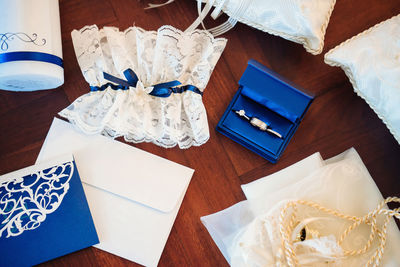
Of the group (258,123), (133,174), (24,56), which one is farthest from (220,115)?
(24,56)

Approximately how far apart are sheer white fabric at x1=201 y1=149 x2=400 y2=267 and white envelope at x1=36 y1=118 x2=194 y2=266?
0.29 ft

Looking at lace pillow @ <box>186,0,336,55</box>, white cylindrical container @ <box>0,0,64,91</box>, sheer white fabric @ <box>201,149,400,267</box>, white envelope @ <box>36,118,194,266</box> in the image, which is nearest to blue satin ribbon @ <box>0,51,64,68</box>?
white cylindrical container @ <box>0,0,64,91</box>

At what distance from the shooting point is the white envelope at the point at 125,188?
26.5 inches

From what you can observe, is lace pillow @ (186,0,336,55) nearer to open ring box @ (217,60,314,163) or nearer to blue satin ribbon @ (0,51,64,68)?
open ring box @ (217,60,314,163)

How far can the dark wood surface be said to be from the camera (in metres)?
0.68

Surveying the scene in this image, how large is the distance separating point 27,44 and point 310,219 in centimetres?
56

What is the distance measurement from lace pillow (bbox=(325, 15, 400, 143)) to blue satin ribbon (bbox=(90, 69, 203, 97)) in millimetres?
278

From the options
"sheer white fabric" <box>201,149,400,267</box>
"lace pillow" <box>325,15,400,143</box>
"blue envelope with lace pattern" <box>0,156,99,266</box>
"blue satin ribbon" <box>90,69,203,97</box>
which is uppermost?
"lace pillow" <box>325,15,400,143</box>

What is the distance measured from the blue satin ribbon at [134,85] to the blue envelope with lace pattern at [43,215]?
0.16 meters

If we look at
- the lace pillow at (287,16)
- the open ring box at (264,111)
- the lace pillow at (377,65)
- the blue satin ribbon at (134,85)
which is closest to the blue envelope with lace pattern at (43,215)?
the blue satin ribbon at (134,85)

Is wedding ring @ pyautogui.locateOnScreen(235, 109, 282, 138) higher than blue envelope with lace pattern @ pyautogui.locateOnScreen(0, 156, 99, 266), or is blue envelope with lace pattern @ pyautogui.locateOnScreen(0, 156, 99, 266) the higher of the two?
wedding ring @ pyautogui.locateOnScreen(235, 109, 282, 138)

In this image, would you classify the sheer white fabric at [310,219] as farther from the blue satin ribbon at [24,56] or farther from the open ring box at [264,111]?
the blue satin ribbon at [24,56]

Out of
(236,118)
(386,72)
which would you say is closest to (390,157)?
(386,72)

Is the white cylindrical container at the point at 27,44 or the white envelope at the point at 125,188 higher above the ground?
the white cylindrical container at the point at 27,44
